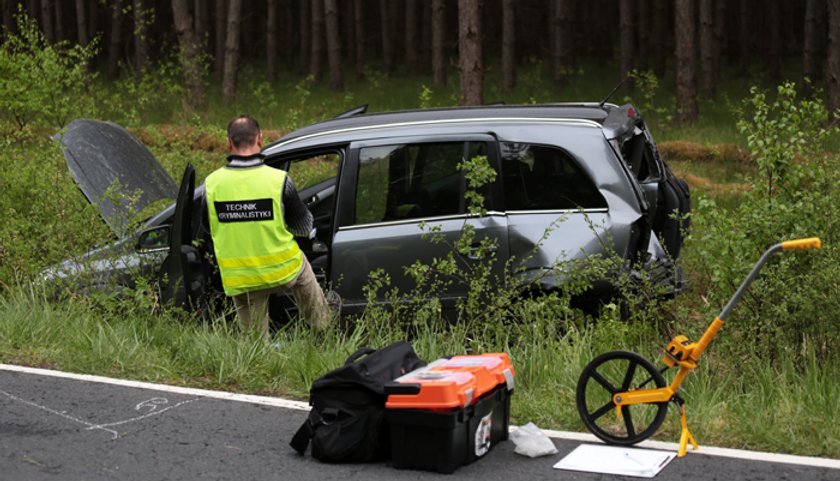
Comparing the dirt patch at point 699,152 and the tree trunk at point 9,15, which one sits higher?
the tree trunk at point 9,15

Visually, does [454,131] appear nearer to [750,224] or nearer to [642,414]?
[750,224]

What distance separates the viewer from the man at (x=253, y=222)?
7723 millimetres

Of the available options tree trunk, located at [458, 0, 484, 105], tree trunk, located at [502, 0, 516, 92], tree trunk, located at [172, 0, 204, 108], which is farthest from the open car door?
tree trunk, located at [502, 0, 516, 92]

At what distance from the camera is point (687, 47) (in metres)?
23.2

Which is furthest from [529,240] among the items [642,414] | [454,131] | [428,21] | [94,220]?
[428,21]

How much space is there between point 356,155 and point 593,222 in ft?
5.83

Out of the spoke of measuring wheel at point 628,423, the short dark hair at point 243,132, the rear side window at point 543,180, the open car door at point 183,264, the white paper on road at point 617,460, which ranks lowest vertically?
the white paper on road at point 617,460

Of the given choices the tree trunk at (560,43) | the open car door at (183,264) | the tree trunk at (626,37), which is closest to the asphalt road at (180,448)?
the open car door at (183,264)

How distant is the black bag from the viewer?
5.77 meters

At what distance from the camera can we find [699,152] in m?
20.1

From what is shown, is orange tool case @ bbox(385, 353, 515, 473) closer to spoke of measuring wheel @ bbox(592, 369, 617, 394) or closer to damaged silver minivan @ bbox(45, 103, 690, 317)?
spoke of measuring wheel @ bbox(592, 369, 617, 394)

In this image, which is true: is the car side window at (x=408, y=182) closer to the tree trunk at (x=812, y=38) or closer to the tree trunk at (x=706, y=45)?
the tree trunk at (x=706, y=45)

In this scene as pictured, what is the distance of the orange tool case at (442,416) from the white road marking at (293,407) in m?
0.63

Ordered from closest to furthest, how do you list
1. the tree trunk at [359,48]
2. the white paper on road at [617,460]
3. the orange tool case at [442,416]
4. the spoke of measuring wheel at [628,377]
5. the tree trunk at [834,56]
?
1. the orange tool case at [442,416]
2. the white paper on road at [617,460]
3. the spoke of measuring wheel at [628,377]
4. the tree trunk at [834,56]
5. the tree trunk at [359,48]
